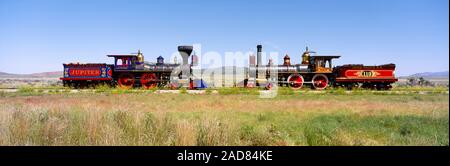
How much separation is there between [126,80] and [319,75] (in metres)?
16.0

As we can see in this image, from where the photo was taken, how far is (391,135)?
17.9ft

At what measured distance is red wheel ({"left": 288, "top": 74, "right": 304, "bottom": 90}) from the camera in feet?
69.7

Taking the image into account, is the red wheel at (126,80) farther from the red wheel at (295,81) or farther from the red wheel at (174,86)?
the red wheel at (295,81)

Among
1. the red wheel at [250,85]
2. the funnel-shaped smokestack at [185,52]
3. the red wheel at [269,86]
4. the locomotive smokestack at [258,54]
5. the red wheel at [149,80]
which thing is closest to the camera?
the funnel-shaped smokestack at [185,52]

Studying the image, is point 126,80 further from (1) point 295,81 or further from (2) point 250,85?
(1) point 295,81

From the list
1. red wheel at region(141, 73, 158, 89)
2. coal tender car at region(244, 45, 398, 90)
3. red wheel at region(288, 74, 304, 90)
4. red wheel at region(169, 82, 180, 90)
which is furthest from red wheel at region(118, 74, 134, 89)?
red wheel at region(288, 74, 304, 90)

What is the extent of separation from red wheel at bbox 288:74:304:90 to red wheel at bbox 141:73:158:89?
11120mm

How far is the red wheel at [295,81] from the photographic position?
2123 centimetres

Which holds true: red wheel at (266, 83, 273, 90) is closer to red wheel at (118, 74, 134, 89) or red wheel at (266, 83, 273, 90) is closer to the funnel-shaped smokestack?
the funnel-shaped smokestack

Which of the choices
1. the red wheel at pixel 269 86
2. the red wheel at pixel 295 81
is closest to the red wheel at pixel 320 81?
the red wheel at pixel 295 81

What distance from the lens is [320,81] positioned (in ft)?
70.1
